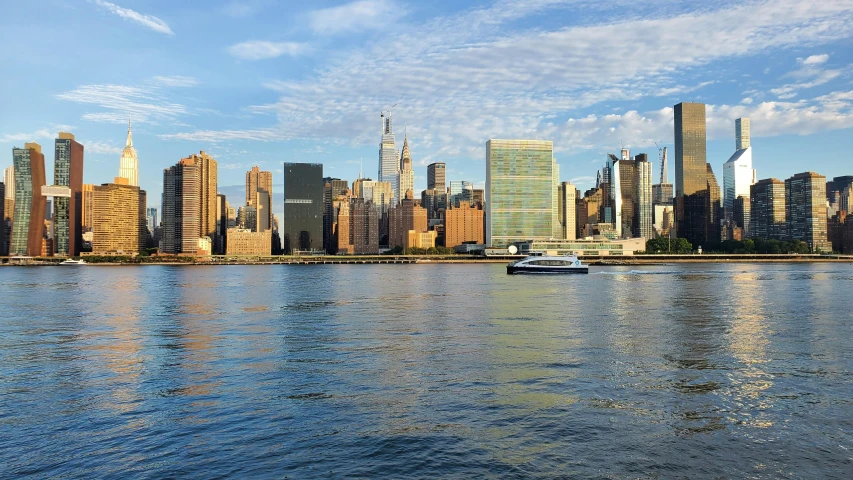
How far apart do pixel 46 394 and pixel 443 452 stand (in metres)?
20.0

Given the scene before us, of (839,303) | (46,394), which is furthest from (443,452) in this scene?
(839,303)

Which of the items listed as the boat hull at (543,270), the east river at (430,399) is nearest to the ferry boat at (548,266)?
the boat hull at (543,270)

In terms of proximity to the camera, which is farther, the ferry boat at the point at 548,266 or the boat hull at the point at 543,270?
the ferry boat at the point at 548,266

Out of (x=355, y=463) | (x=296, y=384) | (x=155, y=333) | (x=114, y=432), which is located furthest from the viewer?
(x=155, y=333)

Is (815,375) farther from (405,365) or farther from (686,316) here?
(686,316)

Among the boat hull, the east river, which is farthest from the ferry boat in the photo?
the east river

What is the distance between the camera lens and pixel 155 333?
51.1 m

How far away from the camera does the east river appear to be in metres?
20.7

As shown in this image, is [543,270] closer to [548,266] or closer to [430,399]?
[548,266]

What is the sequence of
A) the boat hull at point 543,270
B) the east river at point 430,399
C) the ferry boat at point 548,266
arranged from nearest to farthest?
the east river at point 430,399 < the boat hull at point 543,270 < the ferry boat at point 548,266

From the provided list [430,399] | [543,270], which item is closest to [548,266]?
[543,270]

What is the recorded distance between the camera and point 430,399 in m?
28.3

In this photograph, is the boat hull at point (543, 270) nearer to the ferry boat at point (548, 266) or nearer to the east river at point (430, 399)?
the ferry boat at point (548, 266)

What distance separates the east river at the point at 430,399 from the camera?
20.7 metres
